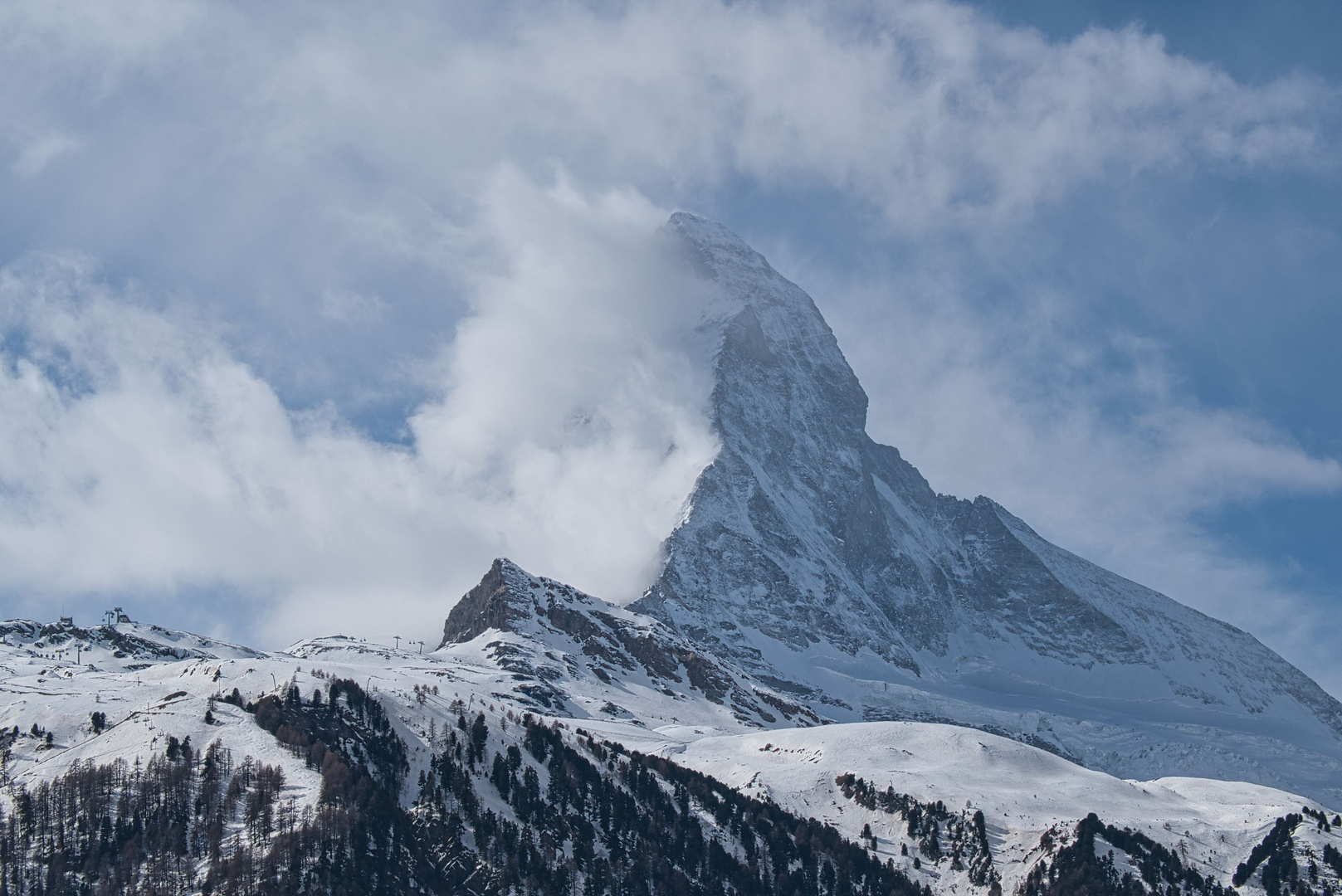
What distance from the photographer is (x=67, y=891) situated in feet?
531

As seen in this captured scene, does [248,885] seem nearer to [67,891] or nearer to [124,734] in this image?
[67,891]

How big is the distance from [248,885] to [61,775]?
42862 millimetres

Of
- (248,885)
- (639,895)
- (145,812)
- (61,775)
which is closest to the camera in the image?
(248,885)

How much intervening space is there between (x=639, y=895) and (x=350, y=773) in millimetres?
45275

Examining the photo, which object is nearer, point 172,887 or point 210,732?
point 172,887

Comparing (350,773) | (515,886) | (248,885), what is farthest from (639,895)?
(248,885)

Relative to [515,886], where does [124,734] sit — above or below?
above

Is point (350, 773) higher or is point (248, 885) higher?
point (350, 773)

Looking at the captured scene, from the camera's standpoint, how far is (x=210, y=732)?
200 metres

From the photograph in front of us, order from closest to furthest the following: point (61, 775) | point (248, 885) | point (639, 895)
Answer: point (248, 885) < point (61, 775) < point (639, 895)

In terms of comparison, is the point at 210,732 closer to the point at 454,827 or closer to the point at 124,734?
the point at 124,734

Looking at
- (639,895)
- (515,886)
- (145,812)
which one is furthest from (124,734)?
(639,895)

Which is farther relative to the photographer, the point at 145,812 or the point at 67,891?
the point at 145,812

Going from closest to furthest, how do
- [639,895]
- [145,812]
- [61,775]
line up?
[145,812]
[61,775]
[639,895]
